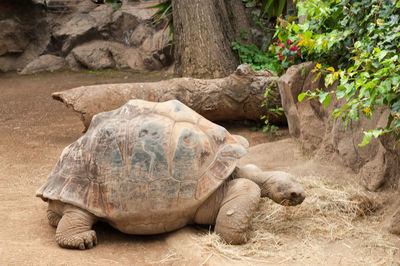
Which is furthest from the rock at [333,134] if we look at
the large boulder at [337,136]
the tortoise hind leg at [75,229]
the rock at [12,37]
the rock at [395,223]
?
the rock at [12,37]

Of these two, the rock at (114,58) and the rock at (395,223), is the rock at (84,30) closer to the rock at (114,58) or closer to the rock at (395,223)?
the rock at (114,58)

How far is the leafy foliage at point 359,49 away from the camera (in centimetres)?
303

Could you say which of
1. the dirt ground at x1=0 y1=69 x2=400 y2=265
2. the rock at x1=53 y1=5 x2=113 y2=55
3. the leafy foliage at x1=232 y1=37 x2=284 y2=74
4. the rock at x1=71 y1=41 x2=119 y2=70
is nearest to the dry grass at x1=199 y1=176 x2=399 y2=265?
the dirt ground at x1=0 y1=69 x2=400 y2=265

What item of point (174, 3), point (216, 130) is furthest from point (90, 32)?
point (216, 130)

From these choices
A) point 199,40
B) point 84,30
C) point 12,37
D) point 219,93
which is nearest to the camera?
point 219,93

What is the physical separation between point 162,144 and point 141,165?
226 millimetres

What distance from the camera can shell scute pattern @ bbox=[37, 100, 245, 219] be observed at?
11.6 feet

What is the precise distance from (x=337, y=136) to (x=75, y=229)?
8.52 ft

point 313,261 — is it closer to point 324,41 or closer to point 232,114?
point 324,41

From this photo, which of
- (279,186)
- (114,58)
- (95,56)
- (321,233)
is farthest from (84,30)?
(321,233)

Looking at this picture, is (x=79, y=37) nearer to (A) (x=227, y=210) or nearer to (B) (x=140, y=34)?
(B) (x=140, y=34)

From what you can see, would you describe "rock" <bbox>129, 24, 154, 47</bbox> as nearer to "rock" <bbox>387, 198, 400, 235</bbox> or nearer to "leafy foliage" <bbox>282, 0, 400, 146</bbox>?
"leafy foliage" <bbox>282, 0, 400, 146</bbox>

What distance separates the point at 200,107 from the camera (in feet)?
22.0

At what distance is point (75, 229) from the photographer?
3.54 metres
